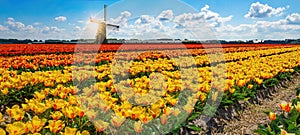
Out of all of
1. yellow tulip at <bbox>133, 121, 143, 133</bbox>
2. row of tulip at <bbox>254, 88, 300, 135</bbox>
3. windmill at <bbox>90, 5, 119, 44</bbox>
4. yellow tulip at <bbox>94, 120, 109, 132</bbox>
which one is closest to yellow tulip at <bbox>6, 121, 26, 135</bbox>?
yellow tulip at <bbox>94, 120, 109, 132</bbox>

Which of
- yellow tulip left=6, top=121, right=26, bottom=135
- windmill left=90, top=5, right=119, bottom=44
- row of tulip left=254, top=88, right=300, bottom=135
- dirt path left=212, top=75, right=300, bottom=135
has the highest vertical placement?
windmill left=90, top=5, right=119, bottom=44

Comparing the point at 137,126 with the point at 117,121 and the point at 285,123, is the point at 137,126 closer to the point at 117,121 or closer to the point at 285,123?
the point at 117,121

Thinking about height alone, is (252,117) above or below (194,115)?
below

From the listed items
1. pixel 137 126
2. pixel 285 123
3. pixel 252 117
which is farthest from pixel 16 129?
pixel 252 117

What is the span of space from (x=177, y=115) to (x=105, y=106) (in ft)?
3.02

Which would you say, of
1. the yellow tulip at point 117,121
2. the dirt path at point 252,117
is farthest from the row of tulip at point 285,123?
the yellow tulip at point 117,121

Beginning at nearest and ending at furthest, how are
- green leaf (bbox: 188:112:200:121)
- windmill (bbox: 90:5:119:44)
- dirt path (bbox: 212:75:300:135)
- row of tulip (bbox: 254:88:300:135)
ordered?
row of tulip (bbox: 254:88:300:135) → green leaf (bbox: 188:112:200:121) → dirt path (bbox: 212:75:300:135) → windmill (bbox: 90:5:119:44)

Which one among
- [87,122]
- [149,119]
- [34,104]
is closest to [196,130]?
[149,119]

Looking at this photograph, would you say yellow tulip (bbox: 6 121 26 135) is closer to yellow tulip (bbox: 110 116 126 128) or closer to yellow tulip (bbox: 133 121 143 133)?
yellow tulip (bbox: 110 116 126 128)

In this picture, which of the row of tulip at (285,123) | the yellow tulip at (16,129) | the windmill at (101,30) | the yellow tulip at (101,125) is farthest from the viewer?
the windmill at (101,30)

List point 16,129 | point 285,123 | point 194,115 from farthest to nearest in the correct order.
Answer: point 194,115
point 285,123
point 16,129

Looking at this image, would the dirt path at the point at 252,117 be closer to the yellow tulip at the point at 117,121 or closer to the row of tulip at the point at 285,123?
the row of tulip at the point at 285,123

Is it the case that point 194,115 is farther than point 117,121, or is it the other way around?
point 194,115

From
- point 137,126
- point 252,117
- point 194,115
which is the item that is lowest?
point 252,117
